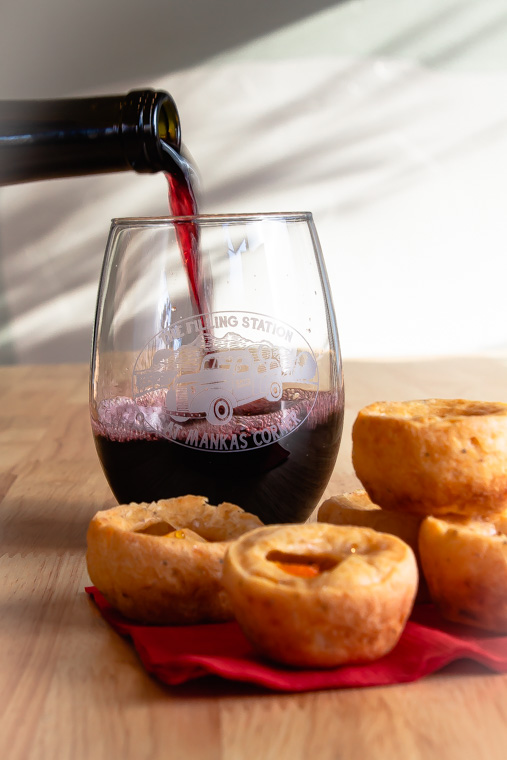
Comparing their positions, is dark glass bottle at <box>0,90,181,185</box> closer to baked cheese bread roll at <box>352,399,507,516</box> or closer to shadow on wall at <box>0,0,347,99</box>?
baked cheese bread roll at <box>352,399,507,516</box>

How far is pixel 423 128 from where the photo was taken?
256cm

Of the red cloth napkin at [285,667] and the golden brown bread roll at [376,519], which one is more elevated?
the golden brown bread roll at [376,519]

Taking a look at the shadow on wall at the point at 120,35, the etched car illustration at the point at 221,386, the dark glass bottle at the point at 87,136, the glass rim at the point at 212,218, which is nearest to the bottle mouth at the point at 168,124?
the dark glass bottle at the point at 87,136

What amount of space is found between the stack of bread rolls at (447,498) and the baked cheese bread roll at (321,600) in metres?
0.04

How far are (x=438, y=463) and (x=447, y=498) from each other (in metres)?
0.03

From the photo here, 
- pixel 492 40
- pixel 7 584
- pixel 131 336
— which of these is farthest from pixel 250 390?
pixel 492 40

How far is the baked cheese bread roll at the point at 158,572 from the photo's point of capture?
1.73ft

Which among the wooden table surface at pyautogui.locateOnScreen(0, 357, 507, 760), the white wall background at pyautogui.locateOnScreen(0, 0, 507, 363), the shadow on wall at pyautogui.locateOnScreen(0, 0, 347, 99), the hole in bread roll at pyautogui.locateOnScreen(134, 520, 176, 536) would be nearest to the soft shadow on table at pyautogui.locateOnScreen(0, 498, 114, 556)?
the wooden table surface at pyautogui.locateOnScreen(0, 357, 507, 760)

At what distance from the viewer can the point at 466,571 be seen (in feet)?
1.66

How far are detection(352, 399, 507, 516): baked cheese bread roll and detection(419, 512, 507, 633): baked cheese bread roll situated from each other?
0.9 inches

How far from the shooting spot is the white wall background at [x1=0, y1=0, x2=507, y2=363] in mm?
2365

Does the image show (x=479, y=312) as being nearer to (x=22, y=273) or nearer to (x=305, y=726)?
Answer: (x=22, y=273)

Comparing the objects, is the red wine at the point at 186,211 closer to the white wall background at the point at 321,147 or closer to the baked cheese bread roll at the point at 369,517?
the baked cheese bread roll at the point at 369,517

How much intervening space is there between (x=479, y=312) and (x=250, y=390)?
2155mm
